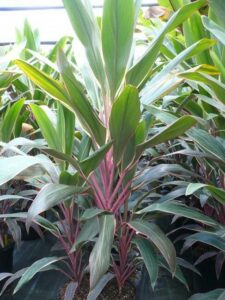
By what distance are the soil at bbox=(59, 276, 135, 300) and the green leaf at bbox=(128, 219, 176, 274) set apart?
0.23 m

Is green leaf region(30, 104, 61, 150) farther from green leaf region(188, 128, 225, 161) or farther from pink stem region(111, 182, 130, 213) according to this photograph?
green leaf region(188, 128, 225, 161)

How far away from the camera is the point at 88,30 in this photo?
0.74 m

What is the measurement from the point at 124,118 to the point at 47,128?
0.78ft

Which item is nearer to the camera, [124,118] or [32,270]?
[124,118]

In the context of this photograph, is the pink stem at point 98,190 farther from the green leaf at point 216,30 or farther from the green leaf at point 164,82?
the green leaf at point 216,30

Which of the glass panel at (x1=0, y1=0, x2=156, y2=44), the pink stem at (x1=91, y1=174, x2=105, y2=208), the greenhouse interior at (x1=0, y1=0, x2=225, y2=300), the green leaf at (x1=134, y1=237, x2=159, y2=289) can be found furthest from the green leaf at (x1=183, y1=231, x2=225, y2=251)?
the glass panel at (x1=0, y1=0, x2=156, y2=44)

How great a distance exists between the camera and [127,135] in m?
0.73

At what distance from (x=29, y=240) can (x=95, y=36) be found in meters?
1.05

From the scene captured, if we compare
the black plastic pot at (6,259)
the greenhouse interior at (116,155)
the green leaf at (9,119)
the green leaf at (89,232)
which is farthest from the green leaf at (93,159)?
the black plastic pot at (6,259)

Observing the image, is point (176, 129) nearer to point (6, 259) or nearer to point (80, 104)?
point (80, 104)

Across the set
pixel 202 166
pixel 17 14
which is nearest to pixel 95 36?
pixel 202 166

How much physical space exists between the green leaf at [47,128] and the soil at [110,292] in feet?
1.23

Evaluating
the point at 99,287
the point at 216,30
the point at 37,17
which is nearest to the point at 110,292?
the point at 99,287

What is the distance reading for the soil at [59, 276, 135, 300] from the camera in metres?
0.87
